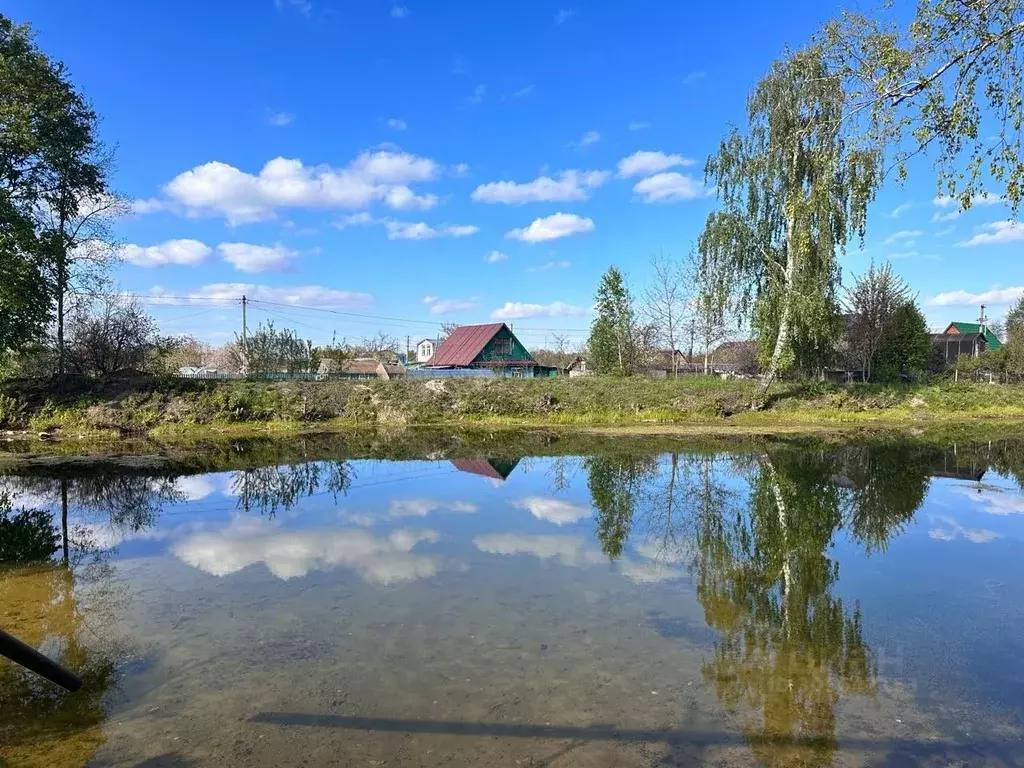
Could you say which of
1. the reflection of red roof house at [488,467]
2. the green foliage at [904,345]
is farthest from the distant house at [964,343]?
Answer: the reflection of red roof house at [488,467]

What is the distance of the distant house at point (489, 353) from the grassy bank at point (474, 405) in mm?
16725

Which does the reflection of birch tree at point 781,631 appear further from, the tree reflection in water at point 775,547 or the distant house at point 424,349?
the distant house at point 424,349

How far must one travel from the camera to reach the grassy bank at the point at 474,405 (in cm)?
2314

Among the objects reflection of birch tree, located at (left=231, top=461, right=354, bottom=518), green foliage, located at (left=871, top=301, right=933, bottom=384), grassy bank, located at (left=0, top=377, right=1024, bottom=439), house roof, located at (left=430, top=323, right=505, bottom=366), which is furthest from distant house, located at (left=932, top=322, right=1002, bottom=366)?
reflection of birch tree, located at (left=231, top=461, right=354, bottom=518)

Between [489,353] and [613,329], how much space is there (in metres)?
13.4

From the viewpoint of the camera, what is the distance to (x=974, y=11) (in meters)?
5.32

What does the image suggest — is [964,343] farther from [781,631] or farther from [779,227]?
[781,631]

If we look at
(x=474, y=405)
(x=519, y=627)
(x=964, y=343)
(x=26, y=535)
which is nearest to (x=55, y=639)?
(x=519, y=627)

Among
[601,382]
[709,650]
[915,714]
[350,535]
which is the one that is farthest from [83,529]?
[601,382]

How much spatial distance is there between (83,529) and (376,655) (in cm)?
→ 734

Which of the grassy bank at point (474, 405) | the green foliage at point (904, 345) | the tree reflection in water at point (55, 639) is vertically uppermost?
the green foliage at point (904, 345)

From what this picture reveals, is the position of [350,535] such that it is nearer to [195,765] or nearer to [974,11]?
[195,765]

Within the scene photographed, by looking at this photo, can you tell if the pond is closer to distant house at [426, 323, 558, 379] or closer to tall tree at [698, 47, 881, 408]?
tall tree at [698, 47, 881, 408]

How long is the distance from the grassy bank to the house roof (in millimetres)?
18873
